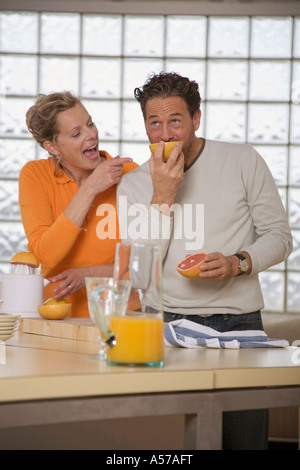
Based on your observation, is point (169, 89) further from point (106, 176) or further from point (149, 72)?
point (149, 72)

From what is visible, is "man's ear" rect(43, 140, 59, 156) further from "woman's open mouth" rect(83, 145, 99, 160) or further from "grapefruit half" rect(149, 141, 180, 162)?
"grapefruit half" rect(149, 141, 180, 162)

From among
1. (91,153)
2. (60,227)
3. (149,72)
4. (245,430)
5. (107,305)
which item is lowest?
(245,430)

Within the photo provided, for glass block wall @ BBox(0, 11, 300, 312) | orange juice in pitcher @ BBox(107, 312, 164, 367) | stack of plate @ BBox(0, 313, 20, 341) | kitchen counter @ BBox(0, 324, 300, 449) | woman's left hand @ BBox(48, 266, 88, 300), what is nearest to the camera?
kitchen counter @ BBox(0, 324, 300, 449)

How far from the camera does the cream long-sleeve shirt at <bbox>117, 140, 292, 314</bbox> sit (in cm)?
159

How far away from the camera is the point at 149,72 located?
4.07 meters

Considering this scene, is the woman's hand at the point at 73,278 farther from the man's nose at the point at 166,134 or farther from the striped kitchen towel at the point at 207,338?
the striped kitchen towel at the point at 207,338

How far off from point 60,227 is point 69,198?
0.21 meters

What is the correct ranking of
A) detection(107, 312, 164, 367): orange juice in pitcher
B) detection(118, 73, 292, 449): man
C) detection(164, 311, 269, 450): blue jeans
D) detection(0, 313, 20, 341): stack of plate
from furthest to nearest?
1. detection(118, 73, 292, 449): man
2. detection(164, 311, 269, 450): blue jeans
3. detection(0, 313, 20, 341): stack of plate
4. detection(107, 312, 164, 367): orange juice in pitcher

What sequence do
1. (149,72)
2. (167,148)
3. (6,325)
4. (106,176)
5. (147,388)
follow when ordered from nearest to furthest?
1. (147,388)
2. (6,325)
3. (167,148)
4. (106,176)
5. (149,72)

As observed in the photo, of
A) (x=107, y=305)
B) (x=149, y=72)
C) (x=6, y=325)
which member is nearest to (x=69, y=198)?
(x=6, y=325)

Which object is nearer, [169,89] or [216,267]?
[216,267]

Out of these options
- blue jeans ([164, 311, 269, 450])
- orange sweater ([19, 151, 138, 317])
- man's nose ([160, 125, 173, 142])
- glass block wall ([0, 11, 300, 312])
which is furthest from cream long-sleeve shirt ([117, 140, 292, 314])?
glass block wall ([0, 11, 300, 312])

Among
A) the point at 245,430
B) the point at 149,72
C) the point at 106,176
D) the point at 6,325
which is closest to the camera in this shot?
the point at 6,325
